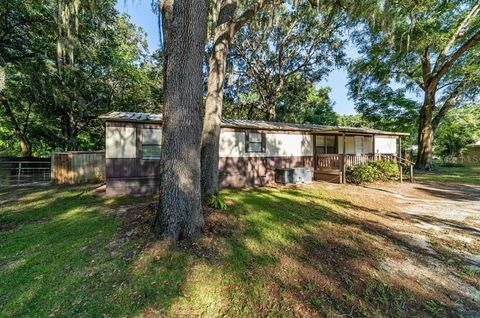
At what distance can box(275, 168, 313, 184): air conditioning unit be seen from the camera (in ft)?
34.1

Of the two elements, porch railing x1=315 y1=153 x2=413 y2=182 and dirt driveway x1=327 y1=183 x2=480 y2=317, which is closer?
dirt driveway x1=327 y1=183 x2=480 y2=317

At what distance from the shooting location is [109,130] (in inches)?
304

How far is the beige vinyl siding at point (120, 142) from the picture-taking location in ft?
25.4

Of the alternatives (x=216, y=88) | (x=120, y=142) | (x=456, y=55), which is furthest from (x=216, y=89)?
(x=456, y=55)

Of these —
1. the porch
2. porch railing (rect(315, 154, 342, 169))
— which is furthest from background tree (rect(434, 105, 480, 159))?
porch railing (rect(315, 154, 342, 169))

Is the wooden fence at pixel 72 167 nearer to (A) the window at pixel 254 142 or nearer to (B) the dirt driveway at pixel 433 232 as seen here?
(A) the window at pixel 254 142

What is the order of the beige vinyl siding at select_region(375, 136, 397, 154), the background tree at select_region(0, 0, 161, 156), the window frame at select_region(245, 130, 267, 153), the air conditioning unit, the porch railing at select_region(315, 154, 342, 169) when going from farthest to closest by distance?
the beige vinyl siding at select_region(375, 136, 397, 154)
the porch railing at select_region(315, 154, 342, 169)
the air conditioning unit
the window frame at select_region(245, 130, 267, 153)
the background tree at select_region(0, 0, 161, 156)

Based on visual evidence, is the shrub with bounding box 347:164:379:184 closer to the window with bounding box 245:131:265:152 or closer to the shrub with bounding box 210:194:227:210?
the window with bounding box 245:131:265:152

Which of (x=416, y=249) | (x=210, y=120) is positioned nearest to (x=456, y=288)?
(x=416, y=249)

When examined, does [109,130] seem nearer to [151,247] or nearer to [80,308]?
[151,247]

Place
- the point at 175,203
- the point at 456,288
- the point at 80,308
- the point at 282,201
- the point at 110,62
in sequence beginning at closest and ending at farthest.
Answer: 1. the point at 80,308
2. the point at 456,288
3. the point at 175,203
4. the point at 282,201
5. the point at 110,62

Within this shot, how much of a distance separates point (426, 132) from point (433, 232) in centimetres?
1544

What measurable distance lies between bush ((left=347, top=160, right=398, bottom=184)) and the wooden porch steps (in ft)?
1.85

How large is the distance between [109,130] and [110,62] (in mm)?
6767
